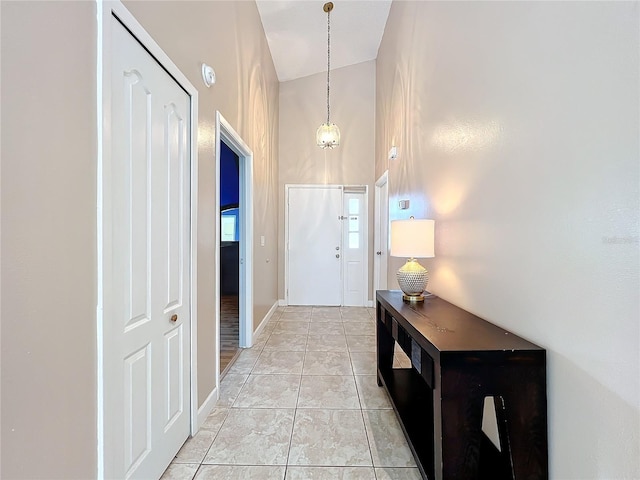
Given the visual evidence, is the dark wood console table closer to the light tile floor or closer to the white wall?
the light tile floor

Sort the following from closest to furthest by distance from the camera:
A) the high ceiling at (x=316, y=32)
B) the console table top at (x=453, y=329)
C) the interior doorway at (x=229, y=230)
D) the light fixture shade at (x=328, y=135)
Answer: the console table top at (x=453, y=329), the high ceiling at (x=316, y=32), the light fixture shade at (x=328, y=135), the interior doorway at (x=229, y=230)

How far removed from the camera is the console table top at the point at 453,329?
1183 millimetres

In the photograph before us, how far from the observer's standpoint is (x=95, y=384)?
42.2 inches

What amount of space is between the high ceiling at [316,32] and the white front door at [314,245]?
1934 mm

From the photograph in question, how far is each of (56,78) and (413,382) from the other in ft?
8.17

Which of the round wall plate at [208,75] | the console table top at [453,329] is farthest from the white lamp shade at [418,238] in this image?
the round wall plate at [208,75]

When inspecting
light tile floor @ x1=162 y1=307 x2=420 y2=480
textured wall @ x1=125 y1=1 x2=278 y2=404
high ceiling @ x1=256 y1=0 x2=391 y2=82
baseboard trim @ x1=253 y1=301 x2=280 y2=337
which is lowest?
light tile floor @ x1=162 y1=307 x2=420 y2=480

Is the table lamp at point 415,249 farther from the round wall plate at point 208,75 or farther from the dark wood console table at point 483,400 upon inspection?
the round wall plate at point 208,75

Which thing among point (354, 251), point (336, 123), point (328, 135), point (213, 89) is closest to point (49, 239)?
point (213, 89)

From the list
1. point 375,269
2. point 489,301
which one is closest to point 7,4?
point 489,301

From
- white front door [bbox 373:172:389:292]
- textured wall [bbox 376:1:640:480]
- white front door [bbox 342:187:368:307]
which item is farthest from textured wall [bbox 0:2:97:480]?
white front door [bbox 342:187:368:307]

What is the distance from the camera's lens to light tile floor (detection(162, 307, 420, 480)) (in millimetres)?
1575

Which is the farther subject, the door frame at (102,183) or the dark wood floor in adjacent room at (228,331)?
the dark wood floor in adjacent room at (228,331)

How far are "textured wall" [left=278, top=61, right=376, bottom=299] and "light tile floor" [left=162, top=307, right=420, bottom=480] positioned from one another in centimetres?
263
